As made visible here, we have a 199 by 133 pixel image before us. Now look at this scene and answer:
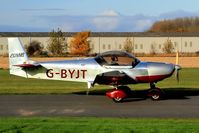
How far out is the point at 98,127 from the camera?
1104cm

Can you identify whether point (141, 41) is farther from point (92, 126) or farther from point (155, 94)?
point (92, 126)

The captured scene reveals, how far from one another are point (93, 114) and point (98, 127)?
135 inches

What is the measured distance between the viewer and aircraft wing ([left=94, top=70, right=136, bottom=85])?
18406 mm

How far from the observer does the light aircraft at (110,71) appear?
18469 mm

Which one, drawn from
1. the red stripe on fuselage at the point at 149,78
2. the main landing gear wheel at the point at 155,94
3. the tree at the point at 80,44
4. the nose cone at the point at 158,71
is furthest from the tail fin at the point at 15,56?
the tree at the point at 80,44

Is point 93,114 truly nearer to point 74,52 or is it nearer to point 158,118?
point 158,118

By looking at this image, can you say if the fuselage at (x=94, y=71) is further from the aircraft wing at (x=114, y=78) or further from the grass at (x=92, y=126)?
the grass at (x=92, y=126)

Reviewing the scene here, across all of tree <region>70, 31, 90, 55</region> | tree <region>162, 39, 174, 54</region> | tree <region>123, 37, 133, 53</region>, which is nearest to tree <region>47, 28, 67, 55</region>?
tree <region>70, 31, 90, 55</region>

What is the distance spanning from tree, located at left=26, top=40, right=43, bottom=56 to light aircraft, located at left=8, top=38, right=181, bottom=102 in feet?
274

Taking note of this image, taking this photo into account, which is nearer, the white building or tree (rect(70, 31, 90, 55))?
tree (rect(70, 31, 90, 55))

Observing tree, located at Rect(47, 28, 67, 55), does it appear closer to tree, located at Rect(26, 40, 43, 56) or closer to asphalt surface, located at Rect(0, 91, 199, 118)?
A: tree, located at Rect(26, 40, 43, 56)

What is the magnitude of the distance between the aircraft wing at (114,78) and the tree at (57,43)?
92660 mm

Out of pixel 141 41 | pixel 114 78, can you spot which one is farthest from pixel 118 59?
pixel 141 41

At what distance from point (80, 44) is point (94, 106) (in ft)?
317
